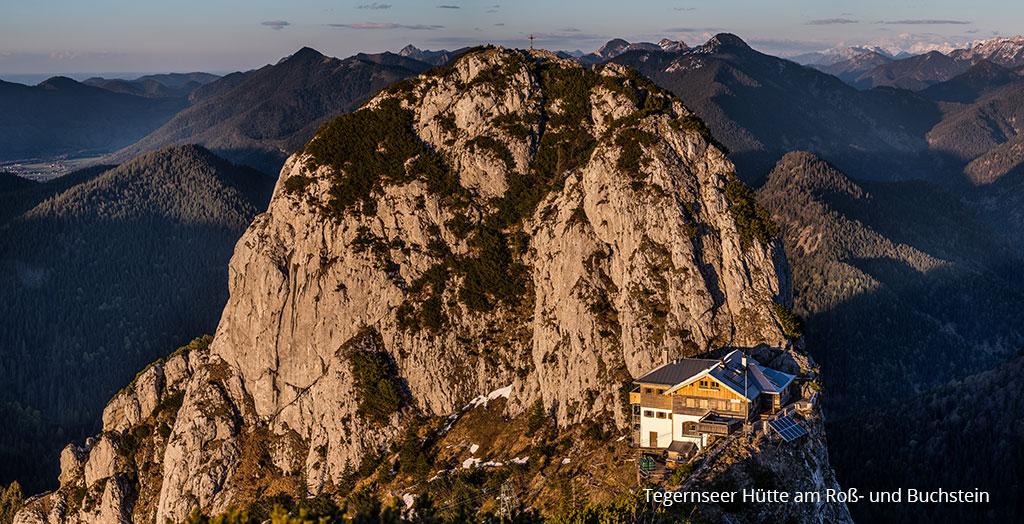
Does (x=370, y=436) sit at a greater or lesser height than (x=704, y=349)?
lesser

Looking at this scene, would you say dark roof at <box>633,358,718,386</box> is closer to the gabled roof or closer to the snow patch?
the gabled roof

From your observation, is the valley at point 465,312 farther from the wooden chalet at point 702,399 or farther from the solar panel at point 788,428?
the wooden chalet at point 702,399

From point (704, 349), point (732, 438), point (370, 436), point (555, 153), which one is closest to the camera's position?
point (732, 438)

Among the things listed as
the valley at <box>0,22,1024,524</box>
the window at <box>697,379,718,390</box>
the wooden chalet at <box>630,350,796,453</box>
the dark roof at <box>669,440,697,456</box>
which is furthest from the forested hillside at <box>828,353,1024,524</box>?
the window at <box>697,379,718,390</box>

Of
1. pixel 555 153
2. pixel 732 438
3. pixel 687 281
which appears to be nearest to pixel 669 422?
pixel 732 438

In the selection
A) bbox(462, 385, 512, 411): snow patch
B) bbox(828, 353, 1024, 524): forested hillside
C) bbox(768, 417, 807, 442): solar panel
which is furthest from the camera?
bbox(828, 353, 1024, 524): forested hillside

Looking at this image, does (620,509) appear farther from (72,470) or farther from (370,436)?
(72,470)
